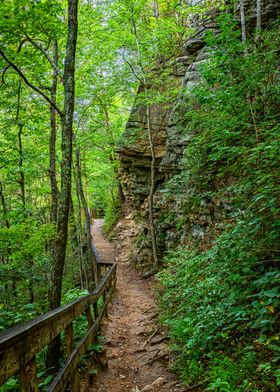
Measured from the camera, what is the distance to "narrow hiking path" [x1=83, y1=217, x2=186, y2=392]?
4.36 metres

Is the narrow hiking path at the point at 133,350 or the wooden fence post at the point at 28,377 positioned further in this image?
the narrow hiking path at the point at 133,350

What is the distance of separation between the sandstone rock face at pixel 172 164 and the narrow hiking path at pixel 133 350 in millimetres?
2978

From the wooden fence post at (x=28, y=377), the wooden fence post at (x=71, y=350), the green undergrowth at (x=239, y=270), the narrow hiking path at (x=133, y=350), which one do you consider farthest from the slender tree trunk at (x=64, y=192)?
the wooden fence post at (x=28, y=377)

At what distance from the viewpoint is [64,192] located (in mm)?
5805

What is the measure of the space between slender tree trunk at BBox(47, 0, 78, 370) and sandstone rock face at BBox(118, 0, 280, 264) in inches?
186

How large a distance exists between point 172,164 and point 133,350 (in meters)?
8.98

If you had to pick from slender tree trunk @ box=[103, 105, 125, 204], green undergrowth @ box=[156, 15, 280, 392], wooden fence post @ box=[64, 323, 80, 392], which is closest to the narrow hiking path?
green undergrowth @ box=[156, 15, 280, 392]

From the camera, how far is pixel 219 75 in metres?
6.56

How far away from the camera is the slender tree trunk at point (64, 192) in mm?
5512

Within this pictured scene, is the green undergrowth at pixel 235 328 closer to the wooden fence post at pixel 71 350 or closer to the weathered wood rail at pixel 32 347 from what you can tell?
the wooden fence post at pixel 71 350

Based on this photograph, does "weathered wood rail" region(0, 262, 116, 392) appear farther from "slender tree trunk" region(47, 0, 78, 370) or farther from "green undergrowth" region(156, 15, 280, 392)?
"slender tree trunk" region(47, 0, 78, 370)

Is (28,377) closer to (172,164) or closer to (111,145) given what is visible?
(172,164)

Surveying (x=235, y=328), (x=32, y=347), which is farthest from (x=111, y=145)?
(x=32, y=347)

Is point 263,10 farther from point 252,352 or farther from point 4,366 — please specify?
point 4,366
